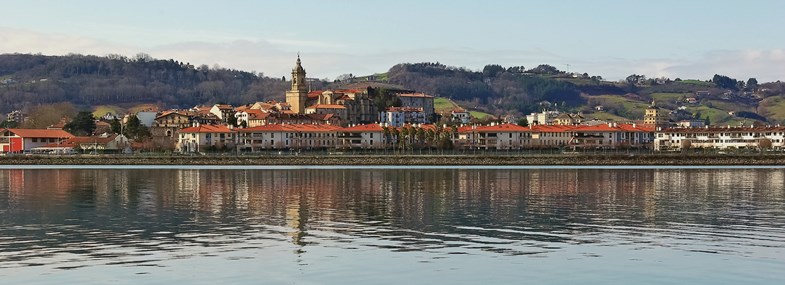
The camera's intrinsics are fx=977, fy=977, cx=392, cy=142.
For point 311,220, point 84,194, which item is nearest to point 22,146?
point 84,194

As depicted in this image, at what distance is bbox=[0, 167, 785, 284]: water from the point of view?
2048cm

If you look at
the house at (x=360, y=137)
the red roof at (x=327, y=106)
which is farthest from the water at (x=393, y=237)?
the red roof at (x=327, y=106)

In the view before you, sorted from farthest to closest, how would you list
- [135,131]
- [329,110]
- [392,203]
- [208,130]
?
[329,110], [135,131], [208,130], [392,203]

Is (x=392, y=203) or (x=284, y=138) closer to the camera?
(x=392, y=203)

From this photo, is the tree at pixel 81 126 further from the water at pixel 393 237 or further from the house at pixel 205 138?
the water at pixel 393 237

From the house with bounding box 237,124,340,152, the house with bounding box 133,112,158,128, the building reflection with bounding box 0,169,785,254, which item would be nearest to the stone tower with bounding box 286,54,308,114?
the house with bounding box 133,112,158,128

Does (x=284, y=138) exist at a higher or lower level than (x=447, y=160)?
higher

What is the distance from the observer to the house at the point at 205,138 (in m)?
122

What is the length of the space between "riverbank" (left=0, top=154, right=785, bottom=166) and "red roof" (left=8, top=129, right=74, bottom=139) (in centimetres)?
2170

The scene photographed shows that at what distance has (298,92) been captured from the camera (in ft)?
531

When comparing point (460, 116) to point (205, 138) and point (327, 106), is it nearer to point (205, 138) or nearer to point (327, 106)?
point (327, 106)

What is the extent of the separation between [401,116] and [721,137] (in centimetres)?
5461

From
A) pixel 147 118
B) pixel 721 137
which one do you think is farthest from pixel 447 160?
pixel 147 118

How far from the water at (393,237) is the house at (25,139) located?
257 ft
